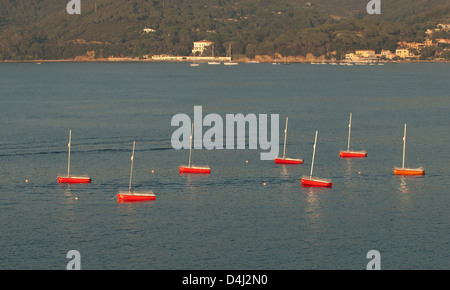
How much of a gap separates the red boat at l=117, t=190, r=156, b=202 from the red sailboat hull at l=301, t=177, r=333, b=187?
2386cm

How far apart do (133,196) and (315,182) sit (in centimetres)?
2814

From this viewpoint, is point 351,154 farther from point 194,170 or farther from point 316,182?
point 194,170

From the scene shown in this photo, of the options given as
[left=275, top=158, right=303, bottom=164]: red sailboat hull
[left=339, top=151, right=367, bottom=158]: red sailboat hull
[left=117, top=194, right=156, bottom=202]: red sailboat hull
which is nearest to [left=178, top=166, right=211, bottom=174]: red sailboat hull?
[left=275, top=158, right=303, bottom=164]: red sailboat hull

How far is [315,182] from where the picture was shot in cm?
11000

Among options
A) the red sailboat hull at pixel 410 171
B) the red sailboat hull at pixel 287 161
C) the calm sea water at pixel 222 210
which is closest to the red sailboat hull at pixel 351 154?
the calm sea water at pixel 222 210

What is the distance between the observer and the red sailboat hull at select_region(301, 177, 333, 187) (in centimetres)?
10969

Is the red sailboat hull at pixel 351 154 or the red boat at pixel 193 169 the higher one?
the red sailboat hull at pixel 351 154

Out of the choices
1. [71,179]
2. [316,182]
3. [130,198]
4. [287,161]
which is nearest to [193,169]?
[287,161]

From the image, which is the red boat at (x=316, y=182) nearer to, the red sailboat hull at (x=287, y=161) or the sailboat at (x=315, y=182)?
the sailboat at (x=315, y=182)

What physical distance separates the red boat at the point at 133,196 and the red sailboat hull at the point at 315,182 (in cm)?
2386

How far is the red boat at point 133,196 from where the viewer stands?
100062 mm
